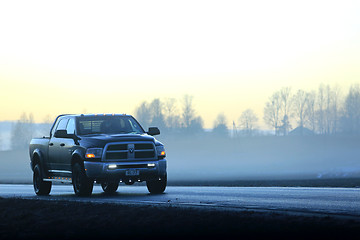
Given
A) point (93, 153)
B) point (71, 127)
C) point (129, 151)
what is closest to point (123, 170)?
point (129, 151)

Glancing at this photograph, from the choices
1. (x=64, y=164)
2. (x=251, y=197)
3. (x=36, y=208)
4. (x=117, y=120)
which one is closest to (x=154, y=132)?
(x=117, y=120)

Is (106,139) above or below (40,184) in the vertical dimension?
above

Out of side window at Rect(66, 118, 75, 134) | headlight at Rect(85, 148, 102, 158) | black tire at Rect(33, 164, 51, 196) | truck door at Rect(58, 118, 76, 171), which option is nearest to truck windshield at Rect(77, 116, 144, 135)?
side window at Rect(66, 118, 75, 134)

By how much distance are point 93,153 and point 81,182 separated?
0.96 metres

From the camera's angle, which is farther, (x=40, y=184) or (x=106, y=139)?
(x=40, y=184)

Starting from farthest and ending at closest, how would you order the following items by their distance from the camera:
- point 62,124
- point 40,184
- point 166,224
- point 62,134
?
point 40,184, point 62,124, point 62,134, point 166,224

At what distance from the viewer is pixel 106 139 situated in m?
19.2

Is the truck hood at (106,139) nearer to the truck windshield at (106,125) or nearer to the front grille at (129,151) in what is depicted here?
the front grille at (129,151)

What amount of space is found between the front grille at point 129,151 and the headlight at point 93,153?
18 cm

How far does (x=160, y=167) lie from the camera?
19672 millimetres

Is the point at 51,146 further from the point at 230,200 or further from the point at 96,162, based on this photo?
the point at 230,200

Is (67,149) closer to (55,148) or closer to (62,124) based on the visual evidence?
(55,148)

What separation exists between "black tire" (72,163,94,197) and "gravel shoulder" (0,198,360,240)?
456 centimetres

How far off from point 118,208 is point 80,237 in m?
3.96
